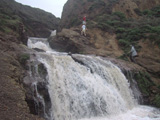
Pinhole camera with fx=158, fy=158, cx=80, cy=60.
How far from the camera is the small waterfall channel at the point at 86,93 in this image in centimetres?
802

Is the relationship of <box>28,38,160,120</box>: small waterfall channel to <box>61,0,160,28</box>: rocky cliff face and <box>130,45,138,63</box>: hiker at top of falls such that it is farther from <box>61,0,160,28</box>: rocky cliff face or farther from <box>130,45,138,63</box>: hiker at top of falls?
<box>61,0,160,28</box>: rocky cliff face

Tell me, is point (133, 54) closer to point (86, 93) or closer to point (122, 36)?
A: point (122, 36)

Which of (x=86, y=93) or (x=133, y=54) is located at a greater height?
(x=133, y=54)

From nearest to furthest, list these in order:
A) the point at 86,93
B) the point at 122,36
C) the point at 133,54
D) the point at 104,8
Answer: the point at 86,93, the point at 133,54, the point at 122,36, the point at 104,8

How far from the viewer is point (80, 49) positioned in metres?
18.5

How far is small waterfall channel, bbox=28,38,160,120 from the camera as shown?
26.3 feet

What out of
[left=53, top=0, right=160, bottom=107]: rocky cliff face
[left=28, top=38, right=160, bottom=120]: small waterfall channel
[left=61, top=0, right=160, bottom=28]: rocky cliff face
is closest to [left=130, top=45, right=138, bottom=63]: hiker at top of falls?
[left=53, top=0, right=160, bottom=107]: rocky cliff face

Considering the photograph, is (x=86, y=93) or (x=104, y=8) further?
(x=104, y=8)

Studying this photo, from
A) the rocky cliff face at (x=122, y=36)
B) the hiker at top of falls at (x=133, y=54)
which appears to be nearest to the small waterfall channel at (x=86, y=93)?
the rocky cliff face at (x=122, y=36)

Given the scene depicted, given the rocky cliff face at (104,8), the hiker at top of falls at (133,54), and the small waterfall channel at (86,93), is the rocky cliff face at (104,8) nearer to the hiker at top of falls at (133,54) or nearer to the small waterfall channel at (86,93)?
the hiker at top of falls at (133,54)

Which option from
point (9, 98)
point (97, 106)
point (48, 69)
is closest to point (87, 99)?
point (97, 106)

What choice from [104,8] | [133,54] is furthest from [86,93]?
[104,8]

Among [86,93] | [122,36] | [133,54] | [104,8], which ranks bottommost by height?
[86,93]

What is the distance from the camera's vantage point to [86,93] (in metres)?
9.15
